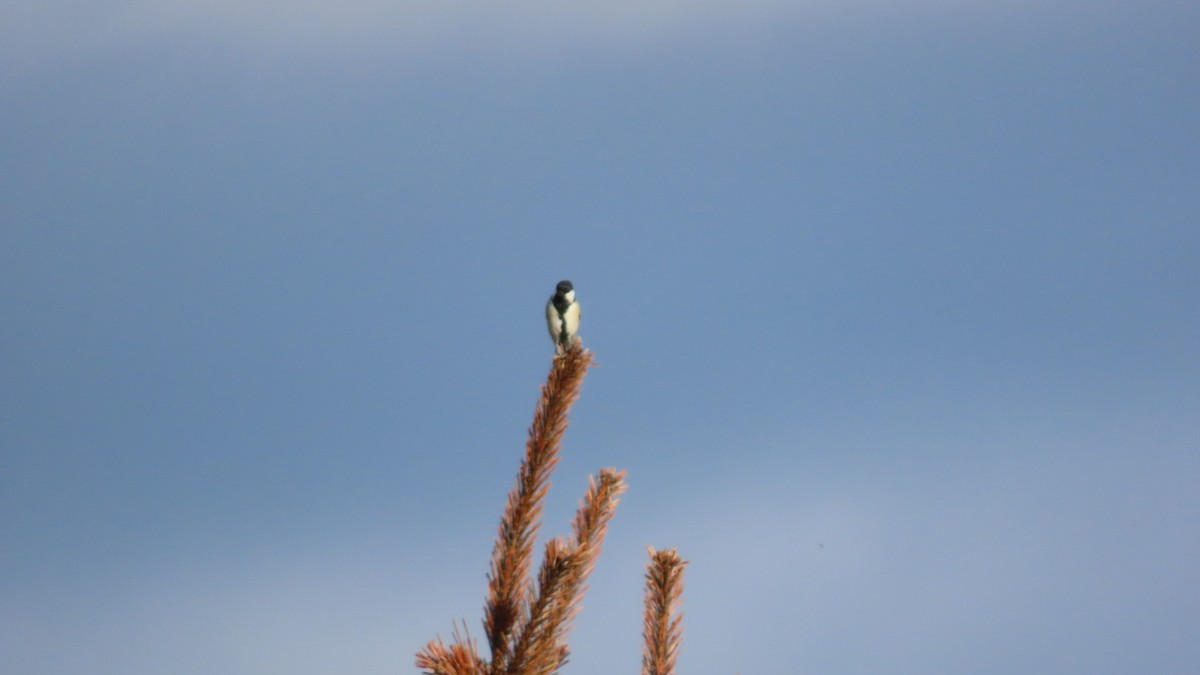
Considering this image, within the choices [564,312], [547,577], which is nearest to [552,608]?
[547,577]

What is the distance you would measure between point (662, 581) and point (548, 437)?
0.73 m

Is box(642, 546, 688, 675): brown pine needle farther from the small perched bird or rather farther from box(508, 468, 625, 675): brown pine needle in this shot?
the small perched bird

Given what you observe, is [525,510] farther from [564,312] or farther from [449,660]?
[564,312]

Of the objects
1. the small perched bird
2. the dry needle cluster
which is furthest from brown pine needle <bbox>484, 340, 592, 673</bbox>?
the small perched bird

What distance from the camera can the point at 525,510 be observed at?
3592 mm

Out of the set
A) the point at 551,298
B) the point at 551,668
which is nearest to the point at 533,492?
the point at 551,668

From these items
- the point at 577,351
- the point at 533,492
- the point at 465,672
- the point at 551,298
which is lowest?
the point at 465,672

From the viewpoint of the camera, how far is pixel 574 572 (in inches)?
135

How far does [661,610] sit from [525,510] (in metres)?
0.71

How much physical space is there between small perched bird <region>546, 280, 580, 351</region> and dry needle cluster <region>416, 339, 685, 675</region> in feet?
10.0

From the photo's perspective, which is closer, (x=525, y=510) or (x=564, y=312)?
(x=525, y=510)

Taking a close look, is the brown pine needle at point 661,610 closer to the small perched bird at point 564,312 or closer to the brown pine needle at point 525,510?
the brown pine needle at point 525,510

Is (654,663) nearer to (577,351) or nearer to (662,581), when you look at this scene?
(662,581)

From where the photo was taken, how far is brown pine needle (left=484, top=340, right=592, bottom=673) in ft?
11.2
